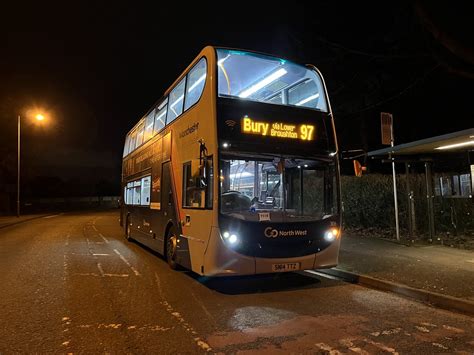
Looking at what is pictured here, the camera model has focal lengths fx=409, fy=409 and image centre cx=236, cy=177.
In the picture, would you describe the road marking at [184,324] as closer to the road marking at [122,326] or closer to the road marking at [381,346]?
the road marking at [122,326]

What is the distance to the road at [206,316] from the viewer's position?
189 inches

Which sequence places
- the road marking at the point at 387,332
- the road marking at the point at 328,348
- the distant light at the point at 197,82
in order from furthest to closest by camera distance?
the distant light at the point at 197,82
the road marking at the point at 387,332
the road marking at the point at 328,348

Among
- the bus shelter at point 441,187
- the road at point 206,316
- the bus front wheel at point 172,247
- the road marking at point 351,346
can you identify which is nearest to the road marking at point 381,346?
the road at point 206,316

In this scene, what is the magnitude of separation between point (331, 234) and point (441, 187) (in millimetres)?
7987

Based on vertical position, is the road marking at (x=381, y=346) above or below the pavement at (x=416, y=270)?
below

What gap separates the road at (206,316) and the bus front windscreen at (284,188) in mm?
1503

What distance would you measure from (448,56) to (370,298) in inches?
450

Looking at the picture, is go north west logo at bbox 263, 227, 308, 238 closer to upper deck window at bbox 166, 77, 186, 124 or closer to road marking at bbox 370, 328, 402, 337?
road marking at bbox 370, 328, 402, 337

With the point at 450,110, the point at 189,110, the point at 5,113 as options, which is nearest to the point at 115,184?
the point at 5,113

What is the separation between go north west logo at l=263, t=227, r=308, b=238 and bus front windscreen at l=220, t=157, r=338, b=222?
23 centimetres

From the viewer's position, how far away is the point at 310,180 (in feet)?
26.3

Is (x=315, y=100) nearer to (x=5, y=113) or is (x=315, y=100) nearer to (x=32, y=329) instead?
(x=32, y=329)

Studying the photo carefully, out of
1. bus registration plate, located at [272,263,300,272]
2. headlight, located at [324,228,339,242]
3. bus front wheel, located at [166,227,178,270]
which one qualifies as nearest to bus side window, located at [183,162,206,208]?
bus front wheel, located at [166,227,178,270]

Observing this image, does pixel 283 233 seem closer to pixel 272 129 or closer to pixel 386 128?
pixel 272 129
